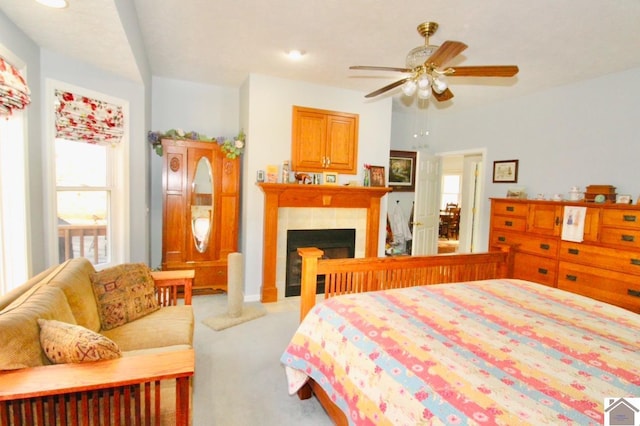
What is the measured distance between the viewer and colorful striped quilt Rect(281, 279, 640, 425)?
104 centimetres

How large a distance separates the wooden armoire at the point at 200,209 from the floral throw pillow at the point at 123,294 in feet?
5.07

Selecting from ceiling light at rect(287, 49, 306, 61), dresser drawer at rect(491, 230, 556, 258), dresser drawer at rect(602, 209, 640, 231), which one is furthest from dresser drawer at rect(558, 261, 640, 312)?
ceiling light at rect(287, 49, 306, 61)

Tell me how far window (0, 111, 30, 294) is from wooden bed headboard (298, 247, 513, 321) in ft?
6.31

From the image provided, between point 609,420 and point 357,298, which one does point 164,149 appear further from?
point 609,420

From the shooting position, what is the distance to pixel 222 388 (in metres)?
2.19

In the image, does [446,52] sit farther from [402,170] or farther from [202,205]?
[402,170]

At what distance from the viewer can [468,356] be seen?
50.9 inches

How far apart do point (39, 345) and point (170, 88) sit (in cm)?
363

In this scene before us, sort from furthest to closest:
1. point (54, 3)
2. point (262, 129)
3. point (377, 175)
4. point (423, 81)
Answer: point (377, 175) < point (262, 129) < point (423, 81) < point (54, 3)

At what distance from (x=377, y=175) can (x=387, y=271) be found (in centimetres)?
194

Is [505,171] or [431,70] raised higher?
[431,70]

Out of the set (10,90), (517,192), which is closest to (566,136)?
(517,192)

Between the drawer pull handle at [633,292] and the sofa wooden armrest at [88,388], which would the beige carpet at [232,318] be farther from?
the drawer pull handle at [633,292]

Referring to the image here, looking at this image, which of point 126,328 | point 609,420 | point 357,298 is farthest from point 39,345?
point 609,420
